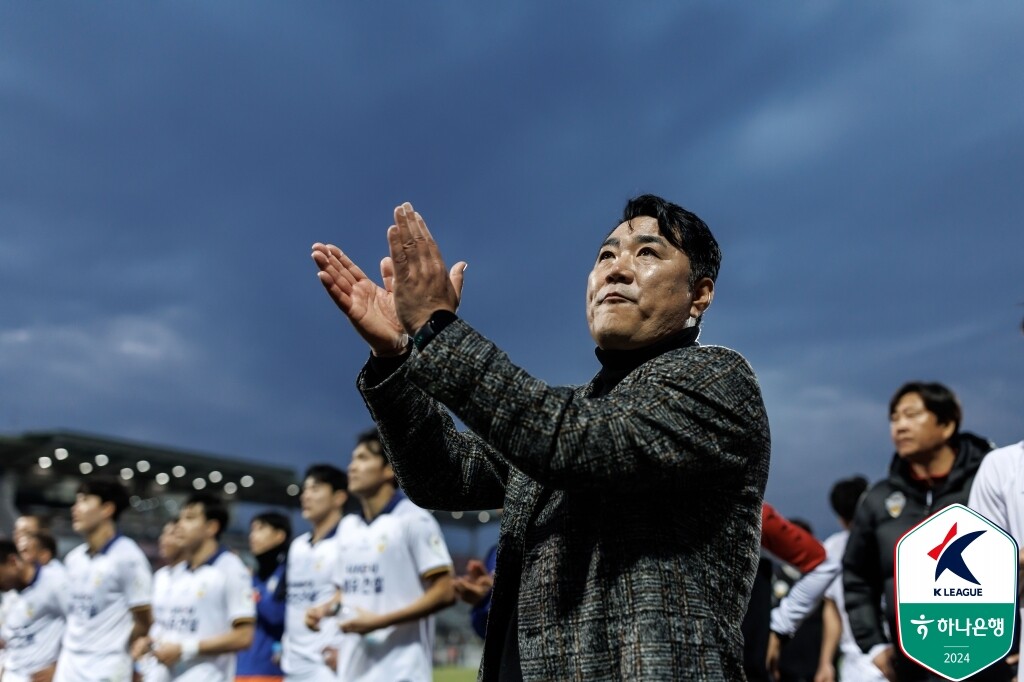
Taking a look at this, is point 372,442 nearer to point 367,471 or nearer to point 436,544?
point 367,471

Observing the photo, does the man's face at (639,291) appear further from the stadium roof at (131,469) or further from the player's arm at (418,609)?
the stadium roof at (131,469)

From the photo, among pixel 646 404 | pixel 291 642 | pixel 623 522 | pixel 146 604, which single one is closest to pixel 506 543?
pixel 623 522

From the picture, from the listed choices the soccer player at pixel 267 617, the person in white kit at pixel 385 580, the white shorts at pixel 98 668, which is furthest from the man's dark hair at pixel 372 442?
the white shorts at pixel 98 668

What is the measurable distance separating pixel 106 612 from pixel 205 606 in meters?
1.14

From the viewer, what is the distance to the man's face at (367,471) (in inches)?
283

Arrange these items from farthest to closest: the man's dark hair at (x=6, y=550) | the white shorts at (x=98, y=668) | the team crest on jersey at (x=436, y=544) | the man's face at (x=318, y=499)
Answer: the man's dark hair at (x=6, y=550) < the white shorts at (x=98, y=668) < the man's face at (x=318, y=499) < the team crest on jersey at (x=436, y=544)

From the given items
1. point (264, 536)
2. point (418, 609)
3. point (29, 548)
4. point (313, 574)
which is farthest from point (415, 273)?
point (29, 548)

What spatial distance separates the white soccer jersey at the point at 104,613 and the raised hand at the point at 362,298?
Answer: 7.56 m

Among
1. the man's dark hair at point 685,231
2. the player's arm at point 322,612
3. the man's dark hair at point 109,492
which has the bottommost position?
the player's arm at point 322,612

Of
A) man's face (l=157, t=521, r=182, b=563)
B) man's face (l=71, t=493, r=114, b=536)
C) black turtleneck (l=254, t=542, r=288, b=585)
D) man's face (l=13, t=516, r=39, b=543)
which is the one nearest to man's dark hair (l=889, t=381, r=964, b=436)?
black turtleneck (l=254, t=542, r=288, b=585)

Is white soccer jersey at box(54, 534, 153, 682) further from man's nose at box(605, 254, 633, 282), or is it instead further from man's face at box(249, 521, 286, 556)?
man's nose at box(605, 254, 633, 282)

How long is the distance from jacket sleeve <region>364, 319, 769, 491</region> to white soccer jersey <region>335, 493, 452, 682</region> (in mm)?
4850

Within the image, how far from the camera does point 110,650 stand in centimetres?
909

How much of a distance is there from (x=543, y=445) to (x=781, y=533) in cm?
386
